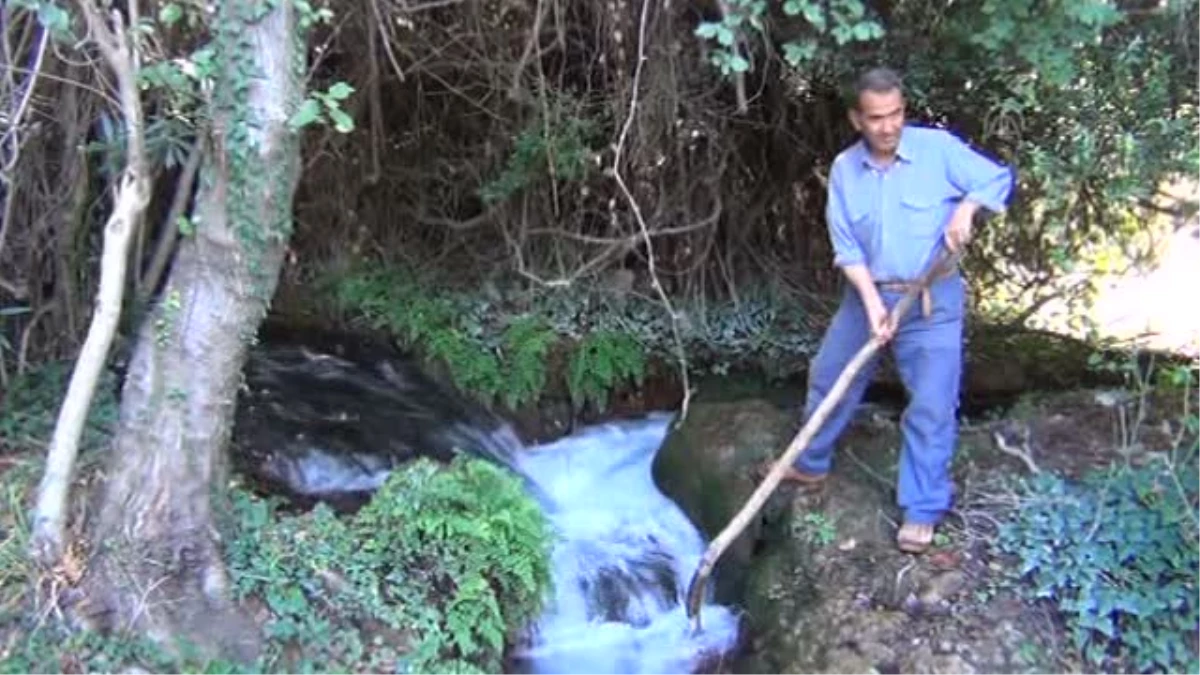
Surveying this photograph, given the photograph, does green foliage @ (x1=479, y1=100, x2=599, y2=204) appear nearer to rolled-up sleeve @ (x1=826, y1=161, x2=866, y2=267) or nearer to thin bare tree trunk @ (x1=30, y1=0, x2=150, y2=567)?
rolled-up sleeve @ (x1=826, y1=161, x2=866, y2=267)

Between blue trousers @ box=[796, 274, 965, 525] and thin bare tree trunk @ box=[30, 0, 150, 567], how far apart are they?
2.81 m

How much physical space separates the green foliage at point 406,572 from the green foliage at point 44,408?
783 millimetres

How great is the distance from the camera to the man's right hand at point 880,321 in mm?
4684

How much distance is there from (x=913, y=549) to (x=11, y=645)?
10.9 feet

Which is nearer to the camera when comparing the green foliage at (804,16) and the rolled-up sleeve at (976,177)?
the green foliage at (804,16)

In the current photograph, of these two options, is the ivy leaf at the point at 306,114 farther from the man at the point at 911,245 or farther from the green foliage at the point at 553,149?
the green foliage at the point at 553,149

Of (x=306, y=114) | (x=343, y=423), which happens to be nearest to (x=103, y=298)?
(x=306, y=114)

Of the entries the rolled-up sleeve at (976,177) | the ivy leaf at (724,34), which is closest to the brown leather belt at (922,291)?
the rolled-up sleeve at (976,177)

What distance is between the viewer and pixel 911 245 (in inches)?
184

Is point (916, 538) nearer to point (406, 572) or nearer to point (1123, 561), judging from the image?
point (1123, 561)

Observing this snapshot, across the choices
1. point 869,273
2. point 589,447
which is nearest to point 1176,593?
point 869,273

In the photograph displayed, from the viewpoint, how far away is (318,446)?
6277 millimetres

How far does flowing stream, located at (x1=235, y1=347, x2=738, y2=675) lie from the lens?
549 centimetres

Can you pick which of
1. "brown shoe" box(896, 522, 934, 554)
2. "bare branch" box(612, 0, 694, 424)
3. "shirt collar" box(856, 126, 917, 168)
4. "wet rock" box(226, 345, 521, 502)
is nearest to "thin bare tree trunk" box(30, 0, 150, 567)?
"wet rock" box(226, 345, 521, 502)
